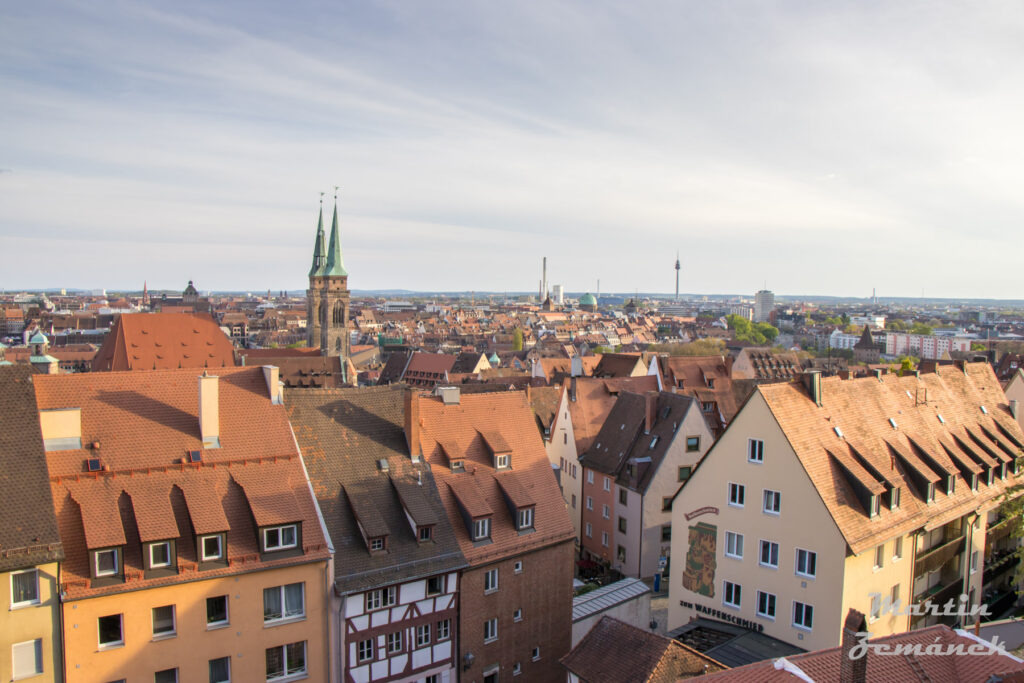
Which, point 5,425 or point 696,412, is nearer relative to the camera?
point 5,425

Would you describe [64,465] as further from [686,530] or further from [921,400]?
[921,400]

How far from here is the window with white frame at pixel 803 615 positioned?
76.7ft

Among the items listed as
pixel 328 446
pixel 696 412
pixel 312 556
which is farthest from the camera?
pixel 696 412

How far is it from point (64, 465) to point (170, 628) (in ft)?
18.3

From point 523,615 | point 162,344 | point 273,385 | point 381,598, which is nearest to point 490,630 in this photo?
point 523,615

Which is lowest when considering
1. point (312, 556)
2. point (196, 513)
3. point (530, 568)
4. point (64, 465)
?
point (530, 568)

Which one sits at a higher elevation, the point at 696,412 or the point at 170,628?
the point at 696,412

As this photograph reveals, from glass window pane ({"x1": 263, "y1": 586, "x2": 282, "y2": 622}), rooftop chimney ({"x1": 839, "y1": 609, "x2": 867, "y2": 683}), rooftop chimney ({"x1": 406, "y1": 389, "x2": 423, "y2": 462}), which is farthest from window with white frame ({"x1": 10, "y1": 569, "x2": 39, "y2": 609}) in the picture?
rooftop chimney ({"x1": 839, "y1": 609, "x2": 867, "y2": 683})

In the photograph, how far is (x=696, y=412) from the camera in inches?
1494

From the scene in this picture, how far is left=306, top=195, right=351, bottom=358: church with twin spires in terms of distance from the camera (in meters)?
125

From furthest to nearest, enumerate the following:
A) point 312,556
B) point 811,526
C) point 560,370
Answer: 1. point 560,370
2. point 811,526
3. point 312,556

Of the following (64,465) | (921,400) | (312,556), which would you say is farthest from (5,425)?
(921,400)

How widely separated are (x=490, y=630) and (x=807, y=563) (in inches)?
439

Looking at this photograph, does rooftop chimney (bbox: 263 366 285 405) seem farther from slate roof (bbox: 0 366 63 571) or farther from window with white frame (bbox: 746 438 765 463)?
window with white frame (bbox: 746 438 765 463)
